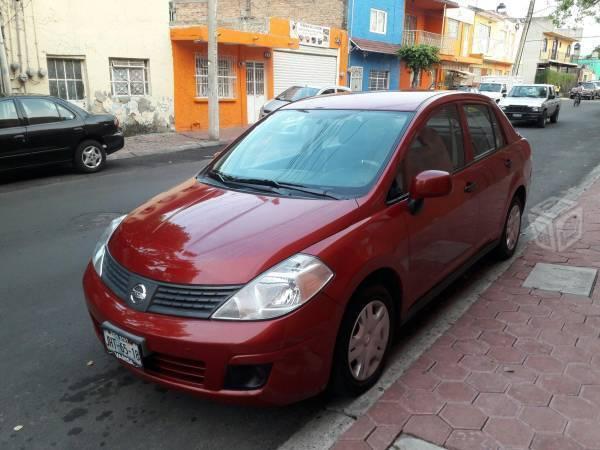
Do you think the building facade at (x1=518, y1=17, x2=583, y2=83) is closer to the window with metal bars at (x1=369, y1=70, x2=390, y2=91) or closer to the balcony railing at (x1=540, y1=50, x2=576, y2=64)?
the balcony railing at (x1=540, y1=50, x2=576, y2=64)

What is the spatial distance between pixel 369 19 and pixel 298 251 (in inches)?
1092

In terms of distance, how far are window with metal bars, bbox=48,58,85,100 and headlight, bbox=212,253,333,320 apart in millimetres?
14302

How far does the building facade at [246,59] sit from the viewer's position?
701 inches

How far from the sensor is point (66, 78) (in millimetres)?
14938

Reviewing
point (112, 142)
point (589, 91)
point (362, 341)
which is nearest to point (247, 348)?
point (362, 341)

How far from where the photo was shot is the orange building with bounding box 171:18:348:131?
1766cm

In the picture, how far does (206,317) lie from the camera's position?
2529mm

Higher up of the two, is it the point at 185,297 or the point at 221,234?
the point at 221,234

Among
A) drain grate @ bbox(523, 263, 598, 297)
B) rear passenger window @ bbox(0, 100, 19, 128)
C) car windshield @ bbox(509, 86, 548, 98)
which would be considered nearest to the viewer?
drain grate @ bbox(523, 263, 598, 297)

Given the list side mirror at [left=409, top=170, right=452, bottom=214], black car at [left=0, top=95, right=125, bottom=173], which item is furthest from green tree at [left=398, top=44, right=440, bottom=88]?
side mirror at [left=409, top=170, right=452, bottom=214]

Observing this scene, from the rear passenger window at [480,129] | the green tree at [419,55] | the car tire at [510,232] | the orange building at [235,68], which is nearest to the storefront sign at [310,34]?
the orange building at [235,68]

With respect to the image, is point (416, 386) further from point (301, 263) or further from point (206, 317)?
point (206, 317)

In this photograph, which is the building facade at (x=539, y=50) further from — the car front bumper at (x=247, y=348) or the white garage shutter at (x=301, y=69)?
the car front bumper at (x=247, y=348)

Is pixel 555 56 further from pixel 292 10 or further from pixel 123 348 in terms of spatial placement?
pixel 123 348
